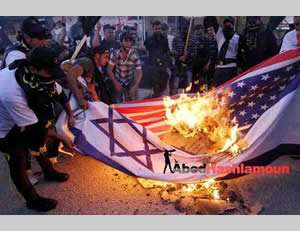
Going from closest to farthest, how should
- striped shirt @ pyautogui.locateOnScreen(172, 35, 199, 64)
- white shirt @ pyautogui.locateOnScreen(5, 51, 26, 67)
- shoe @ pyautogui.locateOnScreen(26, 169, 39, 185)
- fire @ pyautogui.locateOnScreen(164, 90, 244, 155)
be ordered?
white shirt @ pyautogui.locateOnScreen(5, 51, 26, 67)
shoe @ pyautogui.locateOnScreen(26, 169, 39, 185)
fire @ pyautogui.locateOnScreen(164, 90, 244, 155)
striped shirt @ pyautogui.locateOnScreen(172, 35, 199, 64)

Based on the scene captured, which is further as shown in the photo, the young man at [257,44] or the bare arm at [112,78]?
the young man at [257,44]

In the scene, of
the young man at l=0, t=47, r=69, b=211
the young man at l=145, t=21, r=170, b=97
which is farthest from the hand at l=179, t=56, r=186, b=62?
the young man at l=0, t=47, r=69, b=211

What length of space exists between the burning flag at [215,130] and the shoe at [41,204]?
0.81 metres

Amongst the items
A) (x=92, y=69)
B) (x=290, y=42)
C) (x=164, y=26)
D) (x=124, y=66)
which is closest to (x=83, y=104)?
(x=92, y=69)

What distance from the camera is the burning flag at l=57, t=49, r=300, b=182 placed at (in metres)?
3.66

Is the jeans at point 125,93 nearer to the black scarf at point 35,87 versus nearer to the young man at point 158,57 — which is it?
the young man at point 158,57

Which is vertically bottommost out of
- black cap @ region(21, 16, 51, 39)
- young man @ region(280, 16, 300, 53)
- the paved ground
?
the paved ground

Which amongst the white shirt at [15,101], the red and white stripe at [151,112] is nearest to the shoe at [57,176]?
the white shirt at [15,101]

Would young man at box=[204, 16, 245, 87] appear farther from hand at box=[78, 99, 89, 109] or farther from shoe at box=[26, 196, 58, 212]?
shoe at box=[26, 196, 58, 212]

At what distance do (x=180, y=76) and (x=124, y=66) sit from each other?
6.28 ft

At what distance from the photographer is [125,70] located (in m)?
6.25

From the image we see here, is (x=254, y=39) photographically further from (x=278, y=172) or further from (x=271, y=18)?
(x=278, y=172)

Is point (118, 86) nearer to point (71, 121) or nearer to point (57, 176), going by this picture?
point (71, 121)

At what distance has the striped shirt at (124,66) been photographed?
617 cm
